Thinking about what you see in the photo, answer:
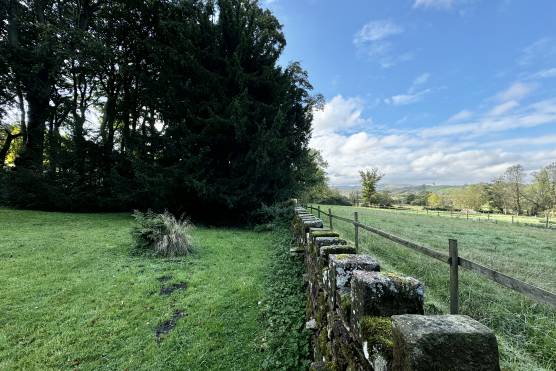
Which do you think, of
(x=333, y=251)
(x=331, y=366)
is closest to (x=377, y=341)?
(x=331, y=366)

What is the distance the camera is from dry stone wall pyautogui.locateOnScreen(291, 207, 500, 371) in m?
0.89

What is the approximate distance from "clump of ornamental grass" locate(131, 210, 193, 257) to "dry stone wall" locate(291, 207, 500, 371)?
4.96 metres

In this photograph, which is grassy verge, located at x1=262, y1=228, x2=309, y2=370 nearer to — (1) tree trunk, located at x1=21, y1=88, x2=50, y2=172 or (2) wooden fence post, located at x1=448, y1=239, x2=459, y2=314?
(2) wooden fence post, located at x1=448, y1=239, x2=459, y2=314

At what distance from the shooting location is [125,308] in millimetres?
3932

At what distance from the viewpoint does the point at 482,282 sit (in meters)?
4.01

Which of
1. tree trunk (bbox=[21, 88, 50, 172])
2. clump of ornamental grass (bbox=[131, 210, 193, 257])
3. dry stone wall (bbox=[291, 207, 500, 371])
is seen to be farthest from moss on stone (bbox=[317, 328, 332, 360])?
tree trunk (bbox=[21, 88, 50, 172])

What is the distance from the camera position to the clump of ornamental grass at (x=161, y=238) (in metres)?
6.49

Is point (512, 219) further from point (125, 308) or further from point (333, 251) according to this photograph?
point (125, 308)

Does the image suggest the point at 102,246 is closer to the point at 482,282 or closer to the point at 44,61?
the point at 482,282

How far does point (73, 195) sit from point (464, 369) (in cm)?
1724

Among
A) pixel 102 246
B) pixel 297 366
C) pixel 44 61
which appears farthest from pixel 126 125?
pixel 297 366

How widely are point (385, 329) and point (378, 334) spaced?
0.04m

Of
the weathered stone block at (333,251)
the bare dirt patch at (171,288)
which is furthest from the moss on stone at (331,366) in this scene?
the bare dirt patch at (171,288)

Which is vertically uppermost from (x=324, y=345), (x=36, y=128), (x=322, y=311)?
(x=36, y=128)
